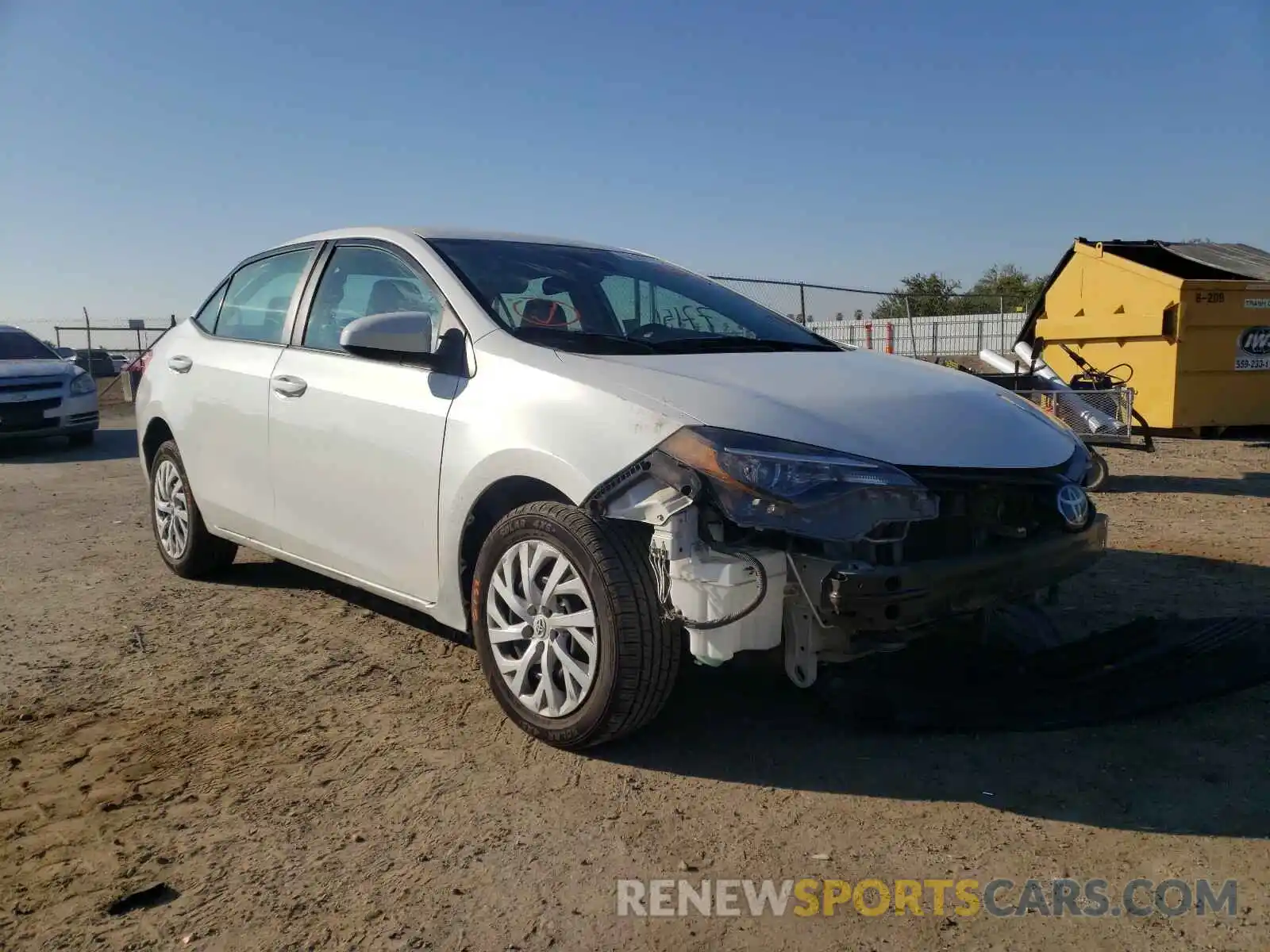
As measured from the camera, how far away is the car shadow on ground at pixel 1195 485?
7.74m

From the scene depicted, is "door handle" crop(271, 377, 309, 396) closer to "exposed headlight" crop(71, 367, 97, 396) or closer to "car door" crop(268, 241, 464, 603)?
"car door" crop(268, 241, 464, 603)

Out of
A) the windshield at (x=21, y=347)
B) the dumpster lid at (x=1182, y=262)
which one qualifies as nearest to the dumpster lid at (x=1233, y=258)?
the dumpster lid at (x=1182, y=262)

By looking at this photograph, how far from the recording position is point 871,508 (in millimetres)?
2742

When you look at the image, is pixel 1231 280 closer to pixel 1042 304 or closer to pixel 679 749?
pixel 1042 304

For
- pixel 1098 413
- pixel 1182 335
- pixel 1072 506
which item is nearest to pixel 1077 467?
pixel 1072 506

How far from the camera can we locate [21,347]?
13156mm

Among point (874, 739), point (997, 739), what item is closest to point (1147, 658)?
point (997, 739)

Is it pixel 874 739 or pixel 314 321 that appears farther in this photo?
pixel 314 321

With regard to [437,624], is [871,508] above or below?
above

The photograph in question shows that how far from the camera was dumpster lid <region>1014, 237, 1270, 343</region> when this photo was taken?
36.8 feet

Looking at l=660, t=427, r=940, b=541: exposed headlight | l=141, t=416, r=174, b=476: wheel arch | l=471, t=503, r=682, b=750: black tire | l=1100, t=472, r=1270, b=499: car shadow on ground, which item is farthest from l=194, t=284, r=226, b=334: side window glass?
l=1100, t=472, r=1270, b=499: car shadow on ground

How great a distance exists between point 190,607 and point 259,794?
2.31 m

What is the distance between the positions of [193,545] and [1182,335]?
970 cm

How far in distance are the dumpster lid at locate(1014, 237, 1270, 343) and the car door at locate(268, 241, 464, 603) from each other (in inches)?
382
